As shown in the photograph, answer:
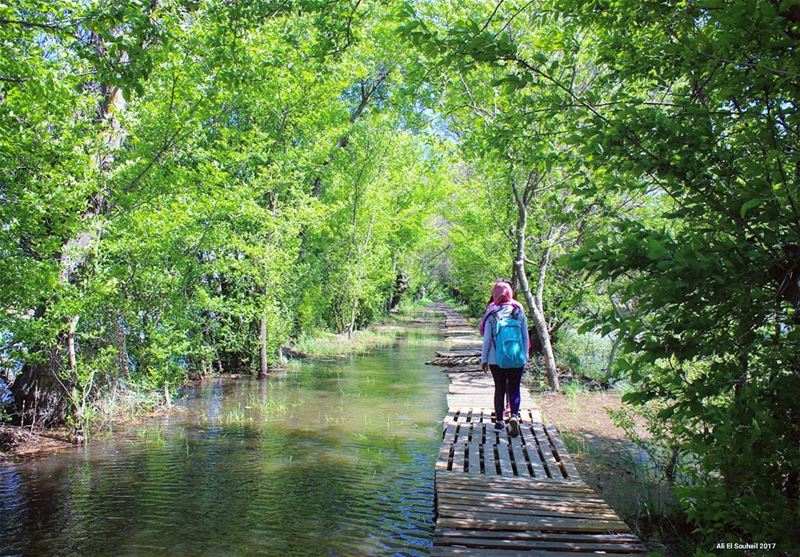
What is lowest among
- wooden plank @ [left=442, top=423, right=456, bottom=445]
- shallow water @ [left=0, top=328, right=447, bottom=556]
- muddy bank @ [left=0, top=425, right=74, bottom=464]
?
shallow water @ [left=0, top=328, right=447, bottom=556]

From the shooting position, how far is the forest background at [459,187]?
8.34 feet

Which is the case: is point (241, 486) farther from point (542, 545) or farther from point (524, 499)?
point (542, 545)

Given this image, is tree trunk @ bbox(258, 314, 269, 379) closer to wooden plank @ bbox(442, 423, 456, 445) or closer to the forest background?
the forest background

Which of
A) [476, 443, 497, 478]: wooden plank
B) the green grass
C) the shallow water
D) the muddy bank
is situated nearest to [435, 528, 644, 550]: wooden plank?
the shallow water

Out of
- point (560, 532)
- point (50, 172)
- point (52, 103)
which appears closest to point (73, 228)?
point (50, 172)

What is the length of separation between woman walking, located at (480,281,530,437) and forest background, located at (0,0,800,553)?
3.29ft

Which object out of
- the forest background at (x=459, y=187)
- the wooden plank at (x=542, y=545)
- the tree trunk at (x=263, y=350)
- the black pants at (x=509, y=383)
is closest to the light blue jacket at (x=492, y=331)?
the black pants at (x=509, y=383)

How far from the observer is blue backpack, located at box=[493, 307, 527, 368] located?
7.34 m

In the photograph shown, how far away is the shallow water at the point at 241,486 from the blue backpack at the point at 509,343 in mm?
1939

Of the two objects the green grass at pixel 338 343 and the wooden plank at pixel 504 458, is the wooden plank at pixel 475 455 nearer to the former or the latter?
the wooden plank at pixel 504 458

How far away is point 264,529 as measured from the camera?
586 centimetres

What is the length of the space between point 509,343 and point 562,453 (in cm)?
152

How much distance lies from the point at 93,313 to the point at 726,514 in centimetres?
933

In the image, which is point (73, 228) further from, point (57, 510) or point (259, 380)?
point (259, 380)
